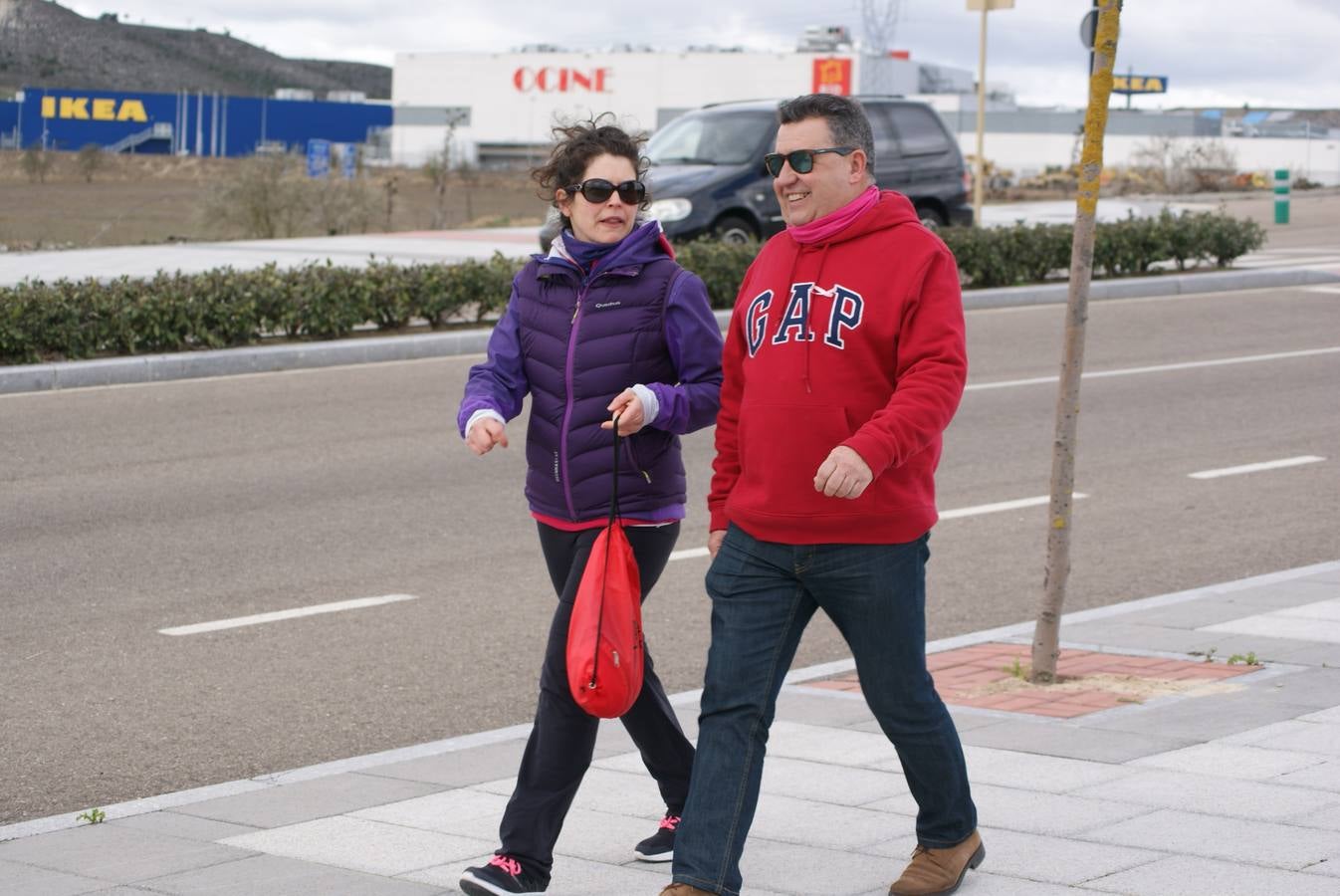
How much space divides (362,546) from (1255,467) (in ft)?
18.8

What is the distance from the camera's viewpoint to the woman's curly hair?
14.9ft

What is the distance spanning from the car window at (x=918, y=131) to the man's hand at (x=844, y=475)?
18.5 m

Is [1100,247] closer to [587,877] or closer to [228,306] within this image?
[228,306]

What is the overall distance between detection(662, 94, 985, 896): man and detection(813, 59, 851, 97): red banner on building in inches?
2300

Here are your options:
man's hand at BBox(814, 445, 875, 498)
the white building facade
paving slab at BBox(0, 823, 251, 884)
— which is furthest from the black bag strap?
the white building facade

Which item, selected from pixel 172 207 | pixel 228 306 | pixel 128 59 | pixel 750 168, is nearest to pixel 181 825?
pixel 228 306

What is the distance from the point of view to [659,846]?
4.66 metres

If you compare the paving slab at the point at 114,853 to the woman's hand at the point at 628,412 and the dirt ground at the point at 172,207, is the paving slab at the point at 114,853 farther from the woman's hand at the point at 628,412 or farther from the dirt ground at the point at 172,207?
the dirt ground at the point at 172,207

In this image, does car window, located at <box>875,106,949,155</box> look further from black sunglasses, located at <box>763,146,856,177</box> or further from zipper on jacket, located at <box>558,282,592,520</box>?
black sunglasses, located at <box>763,146,856,177</box>

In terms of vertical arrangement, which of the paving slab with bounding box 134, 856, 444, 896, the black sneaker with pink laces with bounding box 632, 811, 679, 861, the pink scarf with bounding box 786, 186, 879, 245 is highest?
the pink scarf with bounding box 786, 186, 879, 245

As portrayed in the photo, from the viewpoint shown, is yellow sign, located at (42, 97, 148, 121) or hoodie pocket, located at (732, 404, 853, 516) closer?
hoodie pocket, located at (732, 404, 853, 516)

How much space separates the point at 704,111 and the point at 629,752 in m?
16.5

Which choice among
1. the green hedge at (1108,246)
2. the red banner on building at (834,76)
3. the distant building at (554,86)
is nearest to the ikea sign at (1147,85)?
the distant building at (554,86)

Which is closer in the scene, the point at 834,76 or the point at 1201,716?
the point at 1201,716
